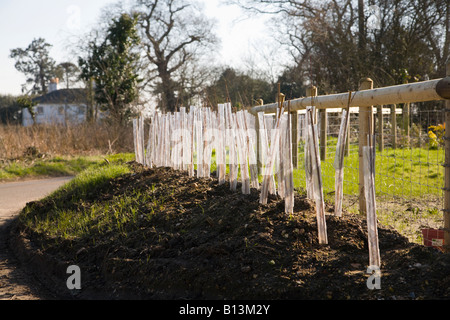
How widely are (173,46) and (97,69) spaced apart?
355 inches

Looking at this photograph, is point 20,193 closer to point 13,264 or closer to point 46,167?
point 46,167

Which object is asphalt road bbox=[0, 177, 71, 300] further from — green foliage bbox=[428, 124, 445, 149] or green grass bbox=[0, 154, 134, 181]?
green foliage bbox=[428, 124, 445, 149]

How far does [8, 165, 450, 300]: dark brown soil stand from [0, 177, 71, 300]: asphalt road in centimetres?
16

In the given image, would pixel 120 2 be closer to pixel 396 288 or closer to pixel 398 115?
pixel 398 115

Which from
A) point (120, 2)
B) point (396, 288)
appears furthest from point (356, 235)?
point (120, 2)

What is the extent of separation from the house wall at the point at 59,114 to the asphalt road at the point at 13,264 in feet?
27.5

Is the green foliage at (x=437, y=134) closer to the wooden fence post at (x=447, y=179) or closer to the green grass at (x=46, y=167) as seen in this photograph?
the wooden fence post at (x=447, y=179)

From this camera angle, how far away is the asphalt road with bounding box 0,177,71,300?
386 centimetres

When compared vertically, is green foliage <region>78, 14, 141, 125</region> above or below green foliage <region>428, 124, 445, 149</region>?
above

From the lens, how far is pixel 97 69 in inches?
936

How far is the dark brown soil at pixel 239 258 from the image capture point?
301 cm
